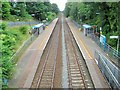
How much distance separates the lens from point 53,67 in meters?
26.7

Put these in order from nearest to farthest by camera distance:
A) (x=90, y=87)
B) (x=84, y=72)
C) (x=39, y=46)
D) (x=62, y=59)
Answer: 1. (x=90, y=87)
2. (x=84, y=72)
3. (x=62, y=59)
4. (x=39, y=46)

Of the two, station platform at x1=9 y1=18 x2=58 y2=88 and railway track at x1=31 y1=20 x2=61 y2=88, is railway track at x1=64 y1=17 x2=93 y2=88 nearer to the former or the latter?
railway track at x1=31 y1=20 x2=61 y2=88

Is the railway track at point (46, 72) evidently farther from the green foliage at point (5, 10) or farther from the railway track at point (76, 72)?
the green foliage at point (5, 10)

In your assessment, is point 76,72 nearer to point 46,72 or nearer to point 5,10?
point 46,72

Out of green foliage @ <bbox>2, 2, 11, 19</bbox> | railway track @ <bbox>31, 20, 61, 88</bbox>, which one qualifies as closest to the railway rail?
railway track @ <bbox>31, 20, 61, 88</bbox>

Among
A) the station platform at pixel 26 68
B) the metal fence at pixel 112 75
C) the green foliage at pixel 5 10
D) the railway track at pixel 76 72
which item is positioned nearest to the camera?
the metal fence at pixel 112 75

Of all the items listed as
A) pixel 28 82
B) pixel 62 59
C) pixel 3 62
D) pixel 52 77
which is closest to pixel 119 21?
pixel 62 59

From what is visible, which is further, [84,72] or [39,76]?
[84,72]

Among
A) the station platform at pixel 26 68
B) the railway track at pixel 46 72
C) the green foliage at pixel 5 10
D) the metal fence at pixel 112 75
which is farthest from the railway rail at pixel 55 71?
the green foliage at pixel 5 10

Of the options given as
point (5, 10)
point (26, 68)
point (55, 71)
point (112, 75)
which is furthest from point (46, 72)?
point (5, 10)

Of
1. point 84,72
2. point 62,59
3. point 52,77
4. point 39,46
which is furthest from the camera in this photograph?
point 39,46

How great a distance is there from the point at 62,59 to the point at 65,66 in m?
3.68

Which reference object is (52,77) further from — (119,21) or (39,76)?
(119,21)

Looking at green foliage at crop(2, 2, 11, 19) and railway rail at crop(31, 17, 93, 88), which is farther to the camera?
green foliage at crop(2, 2, 11, 19)
